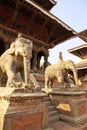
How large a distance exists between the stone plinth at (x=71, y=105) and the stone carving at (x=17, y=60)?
6.51 feet

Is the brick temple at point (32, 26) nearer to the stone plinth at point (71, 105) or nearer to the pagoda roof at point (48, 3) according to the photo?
the pagoda roof at point (48, 3)

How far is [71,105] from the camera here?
193 inches

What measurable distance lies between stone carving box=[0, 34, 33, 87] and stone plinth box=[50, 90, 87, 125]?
1986 millimetres

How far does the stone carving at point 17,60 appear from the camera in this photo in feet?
11.3

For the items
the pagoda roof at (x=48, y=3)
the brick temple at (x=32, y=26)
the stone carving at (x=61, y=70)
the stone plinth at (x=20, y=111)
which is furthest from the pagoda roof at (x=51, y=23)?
the stone plinth at (x=20, y=111)

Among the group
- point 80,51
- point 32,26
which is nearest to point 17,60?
point 32,26

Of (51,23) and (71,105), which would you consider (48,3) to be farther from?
(71,105)

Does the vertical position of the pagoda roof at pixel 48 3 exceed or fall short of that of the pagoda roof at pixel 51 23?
it exceeds it

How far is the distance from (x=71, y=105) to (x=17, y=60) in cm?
242

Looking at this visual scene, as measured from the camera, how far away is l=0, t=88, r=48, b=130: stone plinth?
2887 millimetres

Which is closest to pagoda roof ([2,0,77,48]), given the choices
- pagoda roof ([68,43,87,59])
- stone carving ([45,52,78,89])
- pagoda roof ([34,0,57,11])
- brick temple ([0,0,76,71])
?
brick temple ([0,0,76,71])

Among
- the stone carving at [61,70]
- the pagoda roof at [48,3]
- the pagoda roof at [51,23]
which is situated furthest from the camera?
the pagoda roof at [48,3]

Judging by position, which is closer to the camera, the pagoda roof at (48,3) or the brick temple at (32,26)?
the brick temple at (32,26)

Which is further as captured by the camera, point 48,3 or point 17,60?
point 48,3
